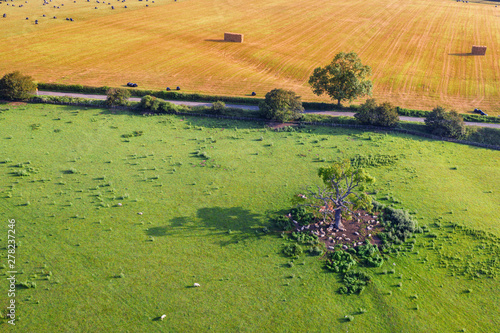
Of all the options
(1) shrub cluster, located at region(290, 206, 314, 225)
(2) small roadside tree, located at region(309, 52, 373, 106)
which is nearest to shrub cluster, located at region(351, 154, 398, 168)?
(1) shrub cluster, located at region(290, 206, 314, 225)

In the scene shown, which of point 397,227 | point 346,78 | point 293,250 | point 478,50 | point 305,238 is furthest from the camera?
point 478,50

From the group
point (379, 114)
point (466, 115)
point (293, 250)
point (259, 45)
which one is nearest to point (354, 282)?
point (293, 250)

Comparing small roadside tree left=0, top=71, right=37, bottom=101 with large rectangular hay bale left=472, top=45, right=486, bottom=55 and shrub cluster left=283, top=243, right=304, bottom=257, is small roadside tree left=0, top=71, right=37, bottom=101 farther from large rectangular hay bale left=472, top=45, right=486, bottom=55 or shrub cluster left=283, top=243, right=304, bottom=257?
large rectangular hay bale left=472, top=45, right=486, bottom=55

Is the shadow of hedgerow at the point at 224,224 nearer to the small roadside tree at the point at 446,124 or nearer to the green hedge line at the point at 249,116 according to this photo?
the green hedge line at the point at 249,116

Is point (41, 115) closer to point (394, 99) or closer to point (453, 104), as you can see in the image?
point (394, 99)

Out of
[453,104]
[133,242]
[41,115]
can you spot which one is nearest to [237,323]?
[133,242]

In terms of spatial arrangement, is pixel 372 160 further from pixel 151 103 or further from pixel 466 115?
pixel 151 103
